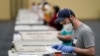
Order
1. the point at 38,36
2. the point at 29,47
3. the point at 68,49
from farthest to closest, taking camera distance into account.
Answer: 1. the point at 38,36
2. the point at 29,47
3. the point at 68,49

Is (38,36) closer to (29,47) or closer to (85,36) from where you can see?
(29,47)

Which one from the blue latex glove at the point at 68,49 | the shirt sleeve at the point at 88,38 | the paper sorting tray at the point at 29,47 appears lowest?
the paper sorting tray at the point at 29,47

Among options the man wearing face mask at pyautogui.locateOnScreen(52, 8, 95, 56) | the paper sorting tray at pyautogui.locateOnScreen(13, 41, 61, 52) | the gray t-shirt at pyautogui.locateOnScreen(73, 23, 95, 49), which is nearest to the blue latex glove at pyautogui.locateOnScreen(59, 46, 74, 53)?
the man wearing face mask at pyautogui.locateOnScreen(52, 8, 95, 56)

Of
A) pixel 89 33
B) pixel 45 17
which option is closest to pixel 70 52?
pixel 89 33

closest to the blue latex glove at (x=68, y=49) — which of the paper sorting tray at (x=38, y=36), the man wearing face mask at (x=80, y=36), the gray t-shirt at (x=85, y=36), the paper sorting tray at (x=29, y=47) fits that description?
the man wearing face mask at (x=80, y=36)

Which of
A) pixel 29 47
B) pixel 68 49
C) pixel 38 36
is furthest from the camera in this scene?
pixel 38 36

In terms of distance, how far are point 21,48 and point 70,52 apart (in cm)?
89

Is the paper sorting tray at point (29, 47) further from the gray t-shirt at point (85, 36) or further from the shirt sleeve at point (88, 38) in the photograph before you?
the shirt sleeve at point (88, 38)

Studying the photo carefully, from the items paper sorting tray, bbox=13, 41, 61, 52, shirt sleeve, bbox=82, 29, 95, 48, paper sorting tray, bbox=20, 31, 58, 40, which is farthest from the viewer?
paper sorting tray, bbox=20, 31, 58, 40

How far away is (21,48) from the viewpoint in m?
4.28

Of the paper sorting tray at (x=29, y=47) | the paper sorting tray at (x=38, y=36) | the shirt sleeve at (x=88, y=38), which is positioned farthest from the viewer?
the paper sorting tray at (x=38, y=36)

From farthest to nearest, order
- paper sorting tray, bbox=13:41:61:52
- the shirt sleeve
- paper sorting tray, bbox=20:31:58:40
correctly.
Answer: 1. paper sorting tray, bbox=20:31:58:40
2. paper sorting tray, bbox=13:41:61:52
3. the shirt sleeve

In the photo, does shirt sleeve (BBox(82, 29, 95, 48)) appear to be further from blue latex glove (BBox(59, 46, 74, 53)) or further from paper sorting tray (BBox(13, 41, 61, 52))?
paper sorting tray (BBox(13, 41, 61, 52))

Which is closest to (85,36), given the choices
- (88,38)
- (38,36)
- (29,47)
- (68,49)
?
(88,38)
